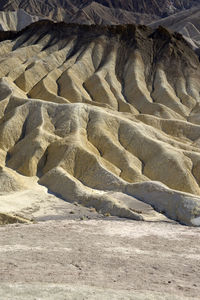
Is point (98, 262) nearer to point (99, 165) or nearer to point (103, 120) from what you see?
point (99, 165)

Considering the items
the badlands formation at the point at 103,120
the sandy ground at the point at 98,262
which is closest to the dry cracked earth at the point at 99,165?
the sandy ground at the point at 98,262

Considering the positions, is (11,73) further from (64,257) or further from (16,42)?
(64,257)

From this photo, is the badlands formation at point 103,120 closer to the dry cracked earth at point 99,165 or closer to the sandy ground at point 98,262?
the dry cracked earth at point 99,165

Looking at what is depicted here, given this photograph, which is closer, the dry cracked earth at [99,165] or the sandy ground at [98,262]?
the sandy ground at [98,262]

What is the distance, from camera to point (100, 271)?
12562 millimetres

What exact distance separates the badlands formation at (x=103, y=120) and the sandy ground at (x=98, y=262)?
24.1ft

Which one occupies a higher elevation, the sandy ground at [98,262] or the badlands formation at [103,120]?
the sandy ground at [98,262]

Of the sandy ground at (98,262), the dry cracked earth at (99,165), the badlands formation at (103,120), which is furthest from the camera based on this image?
the badlands formation at (103,120)

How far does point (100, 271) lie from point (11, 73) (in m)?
64.9

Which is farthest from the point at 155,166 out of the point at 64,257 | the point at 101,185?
the point at 64,257

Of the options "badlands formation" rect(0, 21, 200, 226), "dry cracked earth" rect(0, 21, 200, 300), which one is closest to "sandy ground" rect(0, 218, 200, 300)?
"dry cracked earth" rect(0, 21, 200, 300)

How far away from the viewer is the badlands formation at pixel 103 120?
32.0 m

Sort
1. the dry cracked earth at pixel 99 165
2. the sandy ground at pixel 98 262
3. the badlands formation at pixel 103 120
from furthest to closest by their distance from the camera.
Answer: the badlands formation at pixel 103 120, the dry cracked earth at pixel 99 165, the sandy ground at pixel 98 262

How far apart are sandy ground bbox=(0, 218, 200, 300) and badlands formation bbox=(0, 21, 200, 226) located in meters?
7.35
